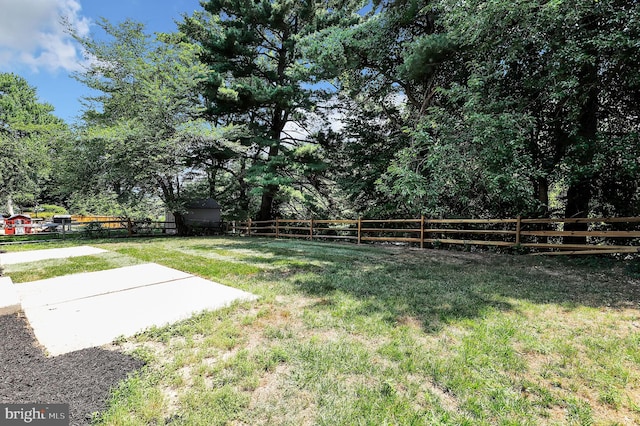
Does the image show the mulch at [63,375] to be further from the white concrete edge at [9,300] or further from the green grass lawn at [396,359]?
the white concrete edge at [9,300]

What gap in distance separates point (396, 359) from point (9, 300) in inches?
163

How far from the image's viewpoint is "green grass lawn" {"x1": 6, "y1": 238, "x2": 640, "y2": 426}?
1.66m

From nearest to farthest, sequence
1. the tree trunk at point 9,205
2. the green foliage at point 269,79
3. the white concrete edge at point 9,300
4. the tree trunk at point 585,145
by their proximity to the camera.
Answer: the white concrete edge at point 9,300, the tree trunk at point 585,145, the green foliage at point 269,79, the tree trunk at point 9,205

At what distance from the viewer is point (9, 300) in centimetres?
321

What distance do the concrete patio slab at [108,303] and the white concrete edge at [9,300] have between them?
75 mm

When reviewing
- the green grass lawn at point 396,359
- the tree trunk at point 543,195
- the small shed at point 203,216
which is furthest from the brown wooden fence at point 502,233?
the small shed at point 203,216

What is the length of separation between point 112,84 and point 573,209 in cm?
1789

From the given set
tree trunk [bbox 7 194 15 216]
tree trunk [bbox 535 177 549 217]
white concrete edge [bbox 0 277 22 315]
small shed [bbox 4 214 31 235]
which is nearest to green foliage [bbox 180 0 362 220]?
tree trunk [bbox 535 177 549 217]

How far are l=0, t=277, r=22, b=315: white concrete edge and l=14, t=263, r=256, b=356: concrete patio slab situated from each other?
0.07 meters

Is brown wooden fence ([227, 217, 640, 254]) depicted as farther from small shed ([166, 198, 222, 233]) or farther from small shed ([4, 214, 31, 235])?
small shed ([4, 214, 31, 235])

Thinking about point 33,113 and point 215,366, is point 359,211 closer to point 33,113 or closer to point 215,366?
point 215,366

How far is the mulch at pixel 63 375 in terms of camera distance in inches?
66.4

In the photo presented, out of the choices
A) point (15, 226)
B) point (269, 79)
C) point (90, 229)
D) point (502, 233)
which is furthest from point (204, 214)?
point (502, 233)

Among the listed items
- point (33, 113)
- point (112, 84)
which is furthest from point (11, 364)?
point (33, 113)
